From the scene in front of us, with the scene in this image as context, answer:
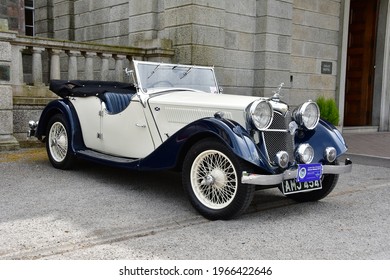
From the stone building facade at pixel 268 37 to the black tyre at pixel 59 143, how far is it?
359 cm

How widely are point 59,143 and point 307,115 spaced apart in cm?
339

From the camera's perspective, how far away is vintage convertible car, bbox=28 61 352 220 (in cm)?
418

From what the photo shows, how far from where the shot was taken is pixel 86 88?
6117 mm

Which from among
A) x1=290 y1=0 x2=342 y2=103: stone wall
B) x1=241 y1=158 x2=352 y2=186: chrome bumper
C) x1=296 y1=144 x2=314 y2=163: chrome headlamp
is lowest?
x1=241 y1=158 x2=352 y2=186: chrome bumper

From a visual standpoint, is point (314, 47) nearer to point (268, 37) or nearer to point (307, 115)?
point (268, 37)

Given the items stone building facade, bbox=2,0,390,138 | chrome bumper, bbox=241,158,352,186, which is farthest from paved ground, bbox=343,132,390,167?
chrome bumper, bbox=241,158,352,186

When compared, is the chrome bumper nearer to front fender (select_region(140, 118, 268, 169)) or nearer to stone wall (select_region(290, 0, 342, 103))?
front fender (select_region(140, 118, 268, 169))

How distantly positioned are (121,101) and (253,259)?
9.79 ft

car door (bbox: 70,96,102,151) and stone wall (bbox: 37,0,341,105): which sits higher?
stone wall (bbox: 37,0,341,105)

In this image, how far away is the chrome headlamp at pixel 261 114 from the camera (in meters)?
4.22

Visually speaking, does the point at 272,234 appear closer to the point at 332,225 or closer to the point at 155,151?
the point at 332,225

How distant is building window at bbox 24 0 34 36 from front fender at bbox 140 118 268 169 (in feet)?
39.9

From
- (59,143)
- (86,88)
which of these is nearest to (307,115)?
(86,88)

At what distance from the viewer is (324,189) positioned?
4.94 m
